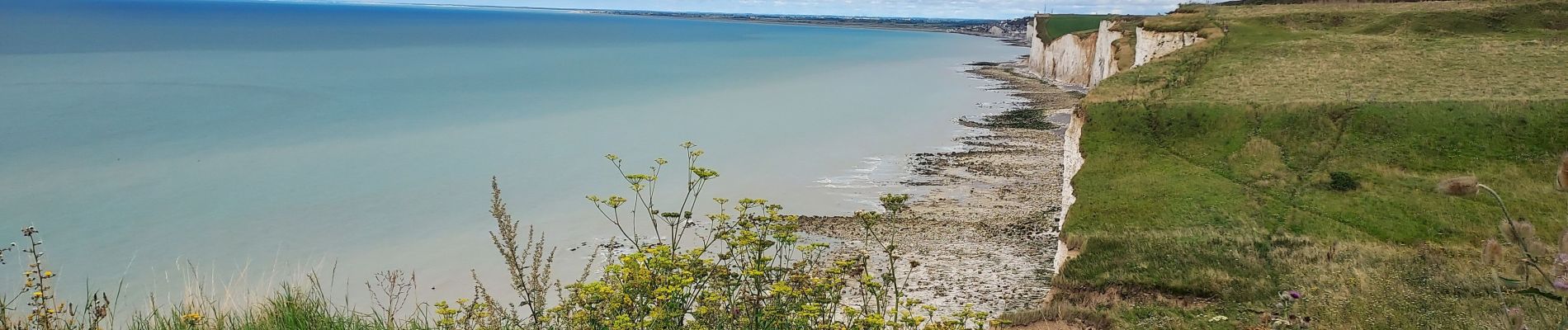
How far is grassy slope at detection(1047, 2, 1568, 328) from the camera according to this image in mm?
11766

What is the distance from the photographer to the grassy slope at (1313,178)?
11766mm

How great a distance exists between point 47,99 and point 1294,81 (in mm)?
56662

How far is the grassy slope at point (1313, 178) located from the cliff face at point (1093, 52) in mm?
8167

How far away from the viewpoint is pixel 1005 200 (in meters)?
26.8

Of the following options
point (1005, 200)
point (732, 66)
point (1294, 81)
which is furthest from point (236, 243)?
point (732, 66)

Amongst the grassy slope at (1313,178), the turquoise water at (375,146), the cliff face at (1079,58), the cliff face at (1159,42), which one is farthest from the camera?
the cliff face at (1079,58)

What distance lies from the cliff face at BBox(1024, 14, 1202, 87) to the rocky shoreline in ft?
24.1

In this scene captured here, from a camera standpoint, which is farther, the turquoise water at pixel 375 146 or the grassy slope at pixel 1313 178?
the turquoise water at pixel 375 146

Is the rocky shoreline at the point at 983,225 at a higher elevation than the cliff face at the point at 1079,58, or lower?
lower

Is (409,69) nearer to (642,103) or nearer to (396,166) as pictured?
(642,103)

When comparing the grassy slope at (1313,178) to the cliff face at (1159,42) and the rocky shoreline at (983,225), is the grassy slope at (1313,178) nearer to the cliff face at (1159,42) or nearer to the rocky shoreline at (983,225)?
the rocky shoreline at (983,225)

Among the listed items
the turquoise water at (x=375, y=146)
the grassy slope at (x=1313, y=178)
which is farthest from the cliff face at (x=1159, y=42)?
the turquoise water at (x=375, y=146)

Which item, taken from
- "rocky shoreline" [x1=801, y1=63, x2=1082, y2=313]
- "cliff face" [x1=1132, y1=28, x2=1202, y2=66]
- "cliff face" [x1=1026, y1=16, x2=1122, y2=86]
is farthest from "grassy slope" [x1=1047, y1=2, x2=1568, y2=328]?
"cliff face" [x1=1026, y1=16, x2=1122, y2=86]

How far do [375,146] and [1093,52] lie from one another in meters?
51.0
